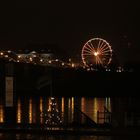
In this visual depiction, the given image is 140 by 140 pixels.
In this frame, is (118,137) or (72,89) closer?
(118,137)

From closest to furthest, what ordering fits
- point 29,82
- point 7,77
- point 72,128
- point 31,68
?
point 72,128
point 7,77
point 31,68
point 29,82

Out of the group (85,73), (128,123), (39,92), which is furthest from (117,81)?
(128,123)

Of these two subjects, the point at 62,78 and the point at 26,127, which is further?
the point at 62,78

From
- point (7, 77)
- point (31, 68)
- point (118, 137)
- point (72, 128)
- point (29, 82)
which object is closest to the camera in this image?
point (118, 137)

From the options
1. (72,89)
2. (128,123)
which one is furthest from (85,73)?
→ (128,123)

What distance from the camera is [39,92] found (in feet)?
321

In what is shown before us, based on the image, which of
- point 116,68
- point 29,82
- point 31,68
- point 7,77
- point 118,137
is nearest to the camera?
point 118,137

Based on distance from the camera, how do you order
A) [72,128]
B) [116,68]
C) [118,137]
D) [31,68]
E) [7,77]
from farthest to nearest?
[116,68] → [31,68] → [7,77] → [72,128] → [118,137]

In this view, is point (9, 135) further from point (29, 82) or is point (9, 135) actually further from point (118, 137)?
point (29, 82)

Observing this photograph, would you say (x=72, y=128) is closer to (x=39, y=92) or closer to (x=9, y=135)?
(x=9, y=135)

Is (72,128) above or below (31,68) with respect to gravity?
below

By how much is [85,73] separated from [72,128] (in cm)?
→ 8590

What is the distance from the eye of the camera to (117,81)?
10531cm

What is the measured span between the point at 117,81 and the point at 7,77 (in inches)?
3345
